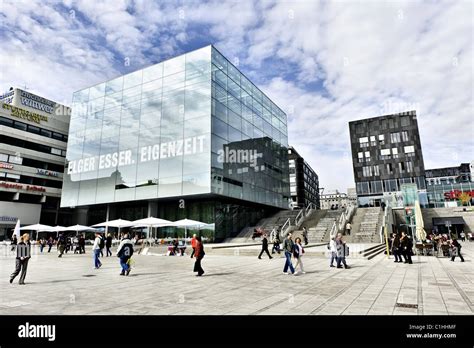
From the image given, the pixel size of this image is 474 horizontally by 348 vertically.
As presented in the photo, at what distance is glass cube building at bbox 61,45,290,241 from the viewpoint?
3167 cm

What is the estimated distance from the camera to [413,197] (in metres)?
38.6

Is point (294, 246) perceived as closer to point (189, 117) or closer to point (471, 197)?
point (189, 117)

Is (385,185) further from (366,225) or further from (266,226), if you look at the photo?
(266,226)

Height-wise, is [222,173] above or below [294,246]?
above

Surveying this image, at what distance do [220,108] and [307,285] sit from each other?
26.9m

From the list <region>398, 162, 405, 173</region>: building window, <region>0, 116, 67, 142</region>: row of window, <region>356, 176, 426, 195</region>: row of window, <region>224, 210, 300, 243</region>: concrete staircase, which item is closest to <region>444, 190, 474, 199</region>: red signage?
<region>356, 176, 426, 195</region>: row of window

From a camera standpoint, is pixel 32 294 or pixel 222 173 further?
pixel 222 173

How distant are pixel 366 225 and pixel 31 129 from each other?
180 feet

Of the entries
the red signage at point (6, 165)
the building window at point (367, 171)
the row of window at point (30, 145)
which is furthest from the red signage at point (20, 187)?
the building window at point (367, 171)

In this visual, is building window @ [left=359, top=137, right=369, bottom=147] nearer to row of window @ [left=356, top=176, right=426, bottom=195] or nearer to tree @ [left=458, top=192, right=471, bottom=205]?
row of window @ [left=356, top=176, right=426, bottom=195]

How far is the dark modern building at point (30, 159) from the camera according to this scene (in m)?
45.2

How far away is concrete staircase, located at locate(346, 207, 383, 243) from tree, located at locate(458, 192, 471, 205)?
21727 mm
